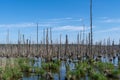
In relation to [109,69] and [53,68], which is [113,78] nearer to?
[109,69]

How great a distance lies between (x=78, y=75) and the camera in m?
29.5

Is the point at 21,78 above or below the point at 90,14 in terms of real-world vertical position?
below

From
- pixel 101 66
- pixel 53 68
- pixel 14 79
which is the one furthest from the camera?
pixel 53 68

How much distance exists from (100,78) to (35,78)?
27.3 ft

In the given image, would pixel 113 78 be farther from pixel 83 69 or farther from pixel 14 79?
pixel 14 79

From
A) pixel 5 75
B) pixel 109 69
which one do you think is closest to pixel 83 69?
pixel 109 69

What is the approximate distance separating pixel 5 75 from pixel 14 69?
3748 mm

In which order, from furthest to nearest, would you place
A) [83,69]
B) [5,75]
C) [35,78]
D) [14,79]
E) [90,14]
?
[90,14]
[83,69]
[35,78]
[14,79]
[5,75]

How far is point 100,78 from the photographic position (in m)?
25.2

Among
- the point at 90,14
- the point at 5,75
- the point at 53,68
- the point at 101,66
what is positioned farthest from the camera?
the point at 90,14

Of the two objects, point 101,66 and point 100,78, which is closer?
point 100,78

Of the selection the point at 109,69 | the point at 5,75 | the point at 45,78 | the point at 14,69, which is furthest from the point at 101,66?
the point at 5,75

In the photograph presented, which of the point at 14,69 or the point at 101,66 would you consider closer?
the point at 14,69

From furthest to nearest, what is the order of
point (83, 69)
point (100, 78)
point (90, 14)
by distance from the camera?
point (90, 14) < point (83, 69) < point (100, 78)
